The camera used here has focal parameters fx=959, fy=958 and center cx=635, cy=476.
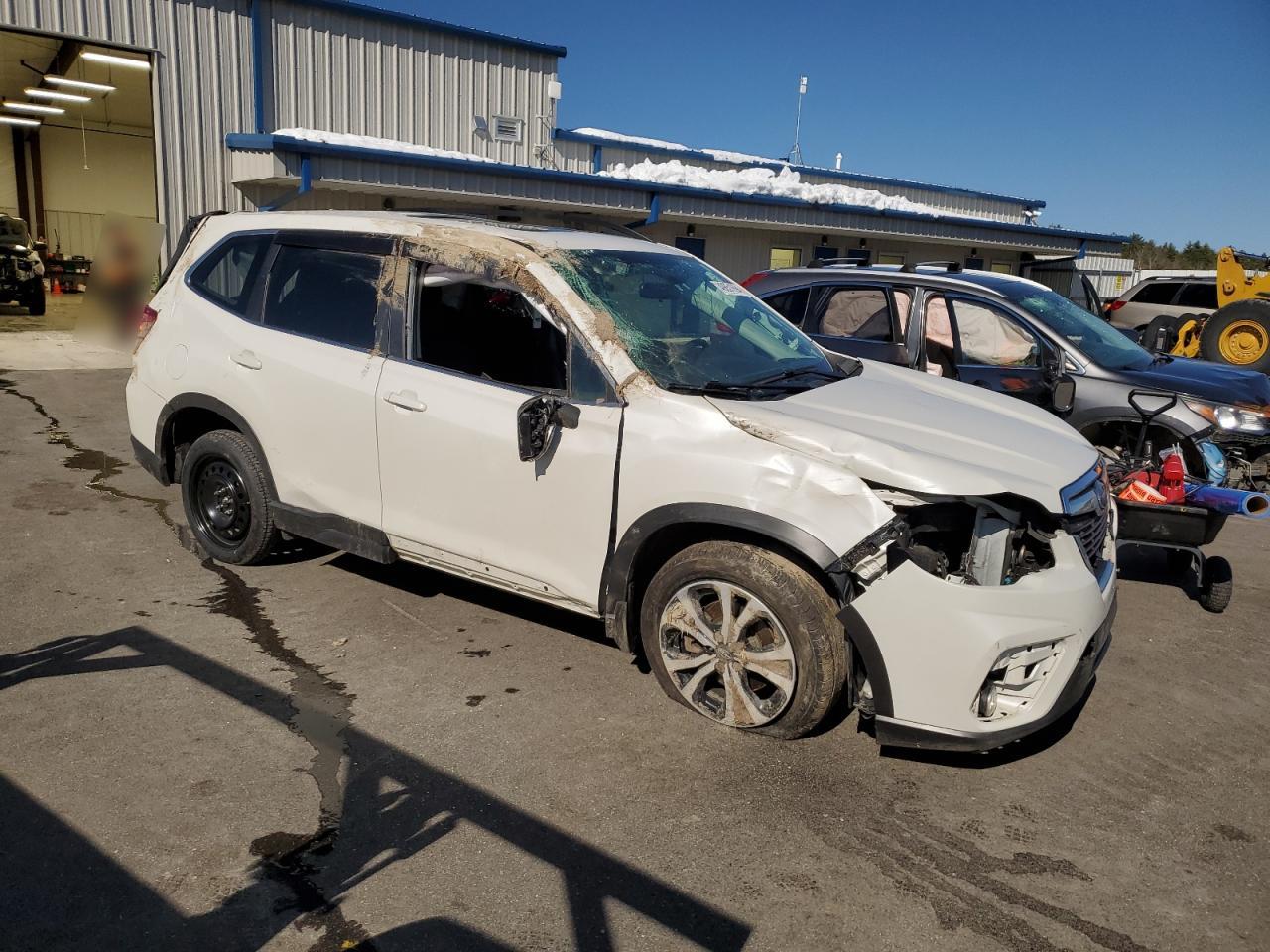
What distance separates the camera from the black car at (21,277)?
692 inches

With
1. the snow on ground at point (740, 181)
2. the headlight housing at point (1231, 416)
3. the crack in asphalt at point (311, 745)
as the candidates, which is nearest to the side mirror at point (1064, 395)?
the headlight housing at point (1231, 416)

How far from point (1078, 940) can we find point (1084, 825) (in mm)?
649

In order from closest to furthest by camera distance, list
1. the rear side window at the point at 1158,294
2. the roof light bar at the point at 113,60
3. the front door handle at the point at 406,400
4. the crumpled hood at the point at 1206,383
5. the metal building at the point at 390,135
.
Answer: the front door handle at the point at 406,400
the crumpled hood at the point at 1206,383
the metal building at the point at 390,135
the roof light bar at the point at 113,60
the rear side window at the point at 1158,294

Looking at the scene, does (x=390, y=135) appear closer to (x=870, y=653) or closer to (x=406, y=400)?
(x=406, y=400)

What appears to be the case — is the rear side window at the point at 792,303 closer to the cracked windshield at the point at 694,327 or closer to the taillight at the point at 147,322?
the cracked windshield at the point at 694,327

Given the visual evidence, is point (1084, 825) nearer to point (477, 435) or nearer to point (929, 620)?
point (929, 620)

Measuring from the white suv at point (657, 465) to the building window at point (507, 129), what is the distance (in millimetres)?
14334

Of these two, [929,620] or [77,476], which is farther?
[77,476]

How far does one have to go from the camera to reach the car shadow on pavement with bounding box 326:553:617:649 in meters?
4.71

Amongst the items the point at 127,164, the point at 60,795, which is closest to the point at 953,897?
the point at 60,795

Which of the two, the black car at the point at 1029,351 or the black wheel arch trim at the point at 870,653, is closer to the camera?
the black wheel arch trim at the point at 870,653

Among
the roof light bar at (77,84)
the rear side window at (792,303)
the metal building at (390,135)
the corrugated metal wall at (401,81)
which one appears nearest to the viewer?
the rear side window at (792,303)

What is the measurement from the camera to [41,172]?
31438 mm

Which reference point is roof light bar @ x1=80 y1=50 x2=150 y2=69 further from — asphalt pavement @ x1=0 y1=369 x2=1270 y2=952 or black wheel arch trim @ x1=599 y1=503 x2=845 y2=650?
black wheel arch trim @ x1=599 y1=503 x2=845 y2=650
